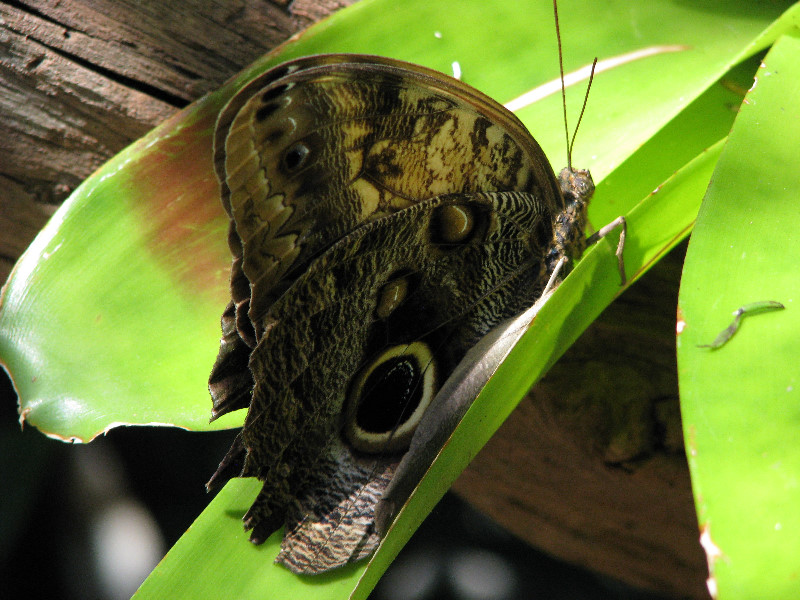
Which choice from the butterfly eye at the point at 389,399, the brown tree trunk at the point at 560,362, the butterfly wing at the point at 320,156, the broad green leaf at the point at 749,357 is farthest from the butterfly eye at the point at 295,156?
the brown tree trunk at the point at 560,362

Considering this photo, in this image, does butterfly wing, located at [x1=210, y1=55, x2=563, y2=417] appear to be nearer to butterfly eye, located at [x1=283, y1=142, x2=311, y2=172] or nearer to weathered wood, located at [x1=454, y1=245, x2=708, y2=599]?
butterfly eye, located at [x1=283, y1=142, x2=311, y2=172]

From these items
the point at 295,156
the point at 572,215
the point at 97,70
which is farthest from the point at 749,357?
the point at 97,70

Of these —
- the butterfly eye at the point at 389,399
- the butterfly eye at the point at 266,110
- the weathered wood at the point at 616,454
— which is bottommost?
the weathered wood at the point at 616,454


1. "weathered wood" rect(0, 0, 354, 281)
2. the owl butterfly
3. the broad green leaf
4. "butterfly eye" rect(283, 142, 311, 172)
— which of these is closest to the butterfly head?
the owl butterfly

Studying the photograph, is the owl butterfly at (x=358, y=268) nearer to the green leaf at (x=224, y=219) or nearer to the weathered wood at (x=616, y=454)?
the green leaf at (x=224, y=219)

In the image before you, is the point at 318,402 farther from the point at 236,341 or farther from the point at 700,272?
the point at 700,272

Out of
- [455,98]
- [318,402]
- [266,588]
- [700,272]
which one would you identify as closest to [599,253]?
[700,272]

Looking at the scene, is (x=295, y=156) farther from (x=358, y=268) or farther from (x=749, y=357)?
(x=749, y=357)
